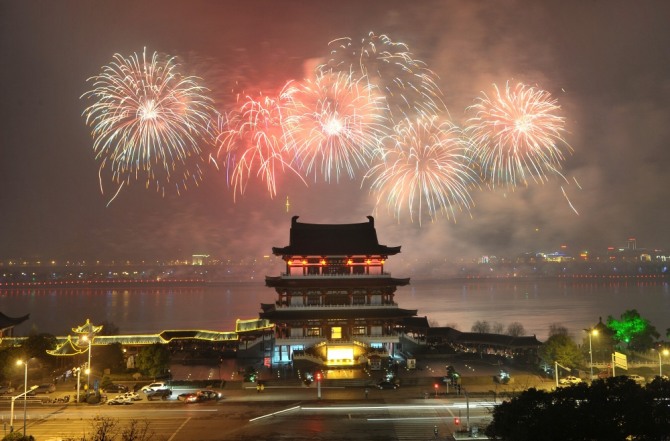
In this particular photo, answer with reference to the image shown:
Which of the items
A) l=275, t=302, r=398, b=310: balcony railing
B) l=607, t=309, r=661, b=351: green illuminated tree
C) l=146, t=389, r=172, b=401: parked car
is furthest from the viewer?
l=607, t=309, r=661, b=351: green illuminated tree

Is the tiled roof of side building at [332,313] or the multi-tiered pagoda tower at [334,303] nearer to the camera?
the multi-tiered pagoda tower at [334,303]

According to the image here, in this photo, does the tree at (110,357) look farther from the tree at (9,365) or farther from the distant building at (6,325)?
the distant building at (6,325)

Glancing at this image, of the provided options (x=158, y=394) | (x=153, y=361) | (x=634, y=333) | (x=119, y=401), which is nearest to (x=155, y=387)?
(x=158, y=394)

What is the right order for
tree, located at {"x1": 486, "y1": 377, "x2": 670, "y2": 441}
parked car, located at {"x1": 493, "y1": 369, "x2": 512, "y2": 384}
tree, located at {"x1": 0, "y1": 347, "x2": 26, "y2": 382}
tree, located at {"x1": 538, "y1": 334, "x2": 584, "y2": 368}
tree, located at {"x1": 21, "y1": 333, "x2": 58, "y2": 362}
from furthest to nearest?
tree, located at {"x1": 21, "y1": 333, "x2": 58, "y2": 362}, tree, located at {"x1": 538, "y1": 334, "x2": 584, "y2": 368}, tree, located at {"x1": 0, "y1": 347, "x2": 26, "y2": 382}, parked car, located at {"x1": 493, "y1": 369, "x2": 512, "y2": 384}, tree, located at {"x1": 486, "y1": 377, "x2": 670, "y2": 441}

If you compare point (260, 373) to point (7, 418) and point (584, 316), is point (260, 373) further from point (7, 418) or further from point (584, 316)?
point (584, 316)

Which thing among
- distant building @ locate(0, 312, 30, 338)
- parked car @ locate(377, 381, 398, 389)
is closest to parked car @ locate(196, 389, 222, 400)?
parked car @ locate(377, 381, 398, 389)

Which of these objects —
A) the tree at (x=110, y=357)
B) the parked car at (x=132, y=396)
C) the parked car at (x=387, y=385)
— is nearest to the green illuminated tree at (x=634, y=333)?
the parked car at (x=387, y=385)

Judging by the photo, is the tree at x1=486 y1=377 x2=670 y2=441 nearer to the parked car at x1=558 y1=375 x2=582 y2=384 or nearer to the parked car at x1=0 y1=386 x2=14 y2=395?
the parked car at x1=558 y1=375 x2=582 y2=384
